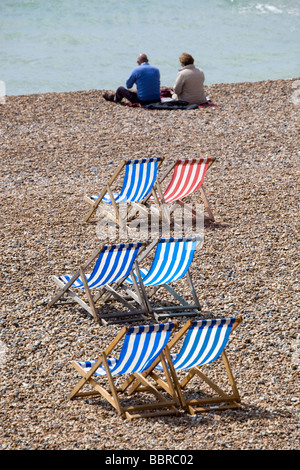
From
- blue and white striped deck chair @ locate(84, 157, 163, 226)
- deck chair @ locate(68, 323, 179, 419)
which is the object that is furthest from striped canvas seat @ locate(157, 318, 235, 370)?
blue and white striped deck chair @ locate(84, 157, 163, 226)

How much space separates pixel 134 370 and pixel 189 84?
7.97m

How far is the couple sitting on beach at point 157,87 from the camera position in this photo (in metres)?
11.6

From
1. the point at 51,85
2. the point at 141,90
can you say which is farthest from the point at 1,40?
the point at 141,90

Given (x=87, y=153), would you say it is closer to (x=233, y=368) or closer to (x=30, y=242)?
(x=30, y=242)

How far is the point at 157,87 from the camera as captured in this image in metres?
11.8

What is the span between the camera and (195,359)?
4.36 meters

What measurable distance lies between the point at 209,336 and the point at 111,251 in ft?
4.49

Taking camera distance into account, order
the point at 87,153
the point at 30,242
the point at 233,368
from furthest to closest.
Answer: the point at 87,153 < the point at 30,242 < the point at 233,368
